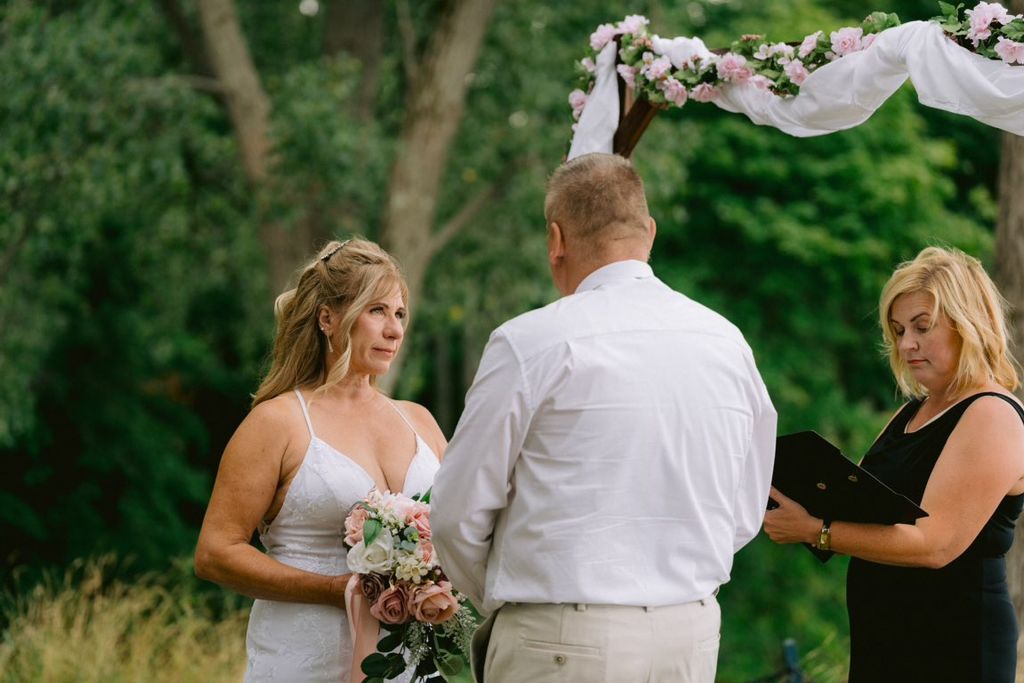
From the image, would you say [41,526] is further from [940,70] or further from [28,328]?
[940,70]

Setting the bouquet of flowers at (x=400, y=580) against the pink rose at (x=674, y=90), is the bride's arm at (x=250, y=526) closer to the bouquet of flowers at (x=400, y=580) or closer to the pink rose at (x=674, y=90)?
the bouquet of flowers at (x=400, y=580)

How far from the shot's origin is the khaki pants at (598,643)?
2.67m

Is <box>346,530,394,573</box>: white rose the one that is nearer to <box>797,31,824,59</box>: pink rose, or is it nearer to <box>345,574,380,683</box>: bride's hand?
<box>345,574,380,683</box>: bride's hand

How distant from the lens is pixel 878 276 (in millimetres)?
15430

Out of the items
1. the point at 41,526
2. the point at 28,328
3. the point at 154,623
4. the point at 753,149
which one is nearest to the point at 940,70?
the point at 154,623

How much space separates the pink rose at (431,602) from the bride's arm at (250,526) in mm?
273

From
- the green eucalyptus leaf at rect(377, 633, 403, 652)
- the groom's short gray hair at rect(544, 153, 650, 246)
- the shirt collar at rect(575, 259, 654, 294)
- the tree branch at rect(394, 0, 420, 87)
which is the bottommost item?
the green eucalyptus leaf at rect(377, 633, 403, 652)

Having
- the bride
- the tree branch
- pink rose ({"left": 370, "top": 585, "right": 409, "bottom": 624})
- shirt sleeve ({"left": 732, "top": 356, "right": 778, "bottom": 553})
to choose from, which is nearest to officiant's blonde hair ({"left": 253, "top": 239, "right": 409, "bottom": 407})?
the bride

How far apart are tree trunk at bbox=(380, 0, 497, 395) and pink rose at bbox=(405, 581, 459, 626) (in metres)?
7.23

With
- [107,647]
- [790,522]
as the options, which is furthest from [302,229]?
[790,522]

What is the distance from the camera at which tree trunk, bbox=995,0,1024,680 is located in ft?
18.2

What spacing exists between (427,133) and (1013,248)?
234 inches

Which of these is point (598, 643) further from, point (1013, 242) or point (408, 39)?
point (408, 39)

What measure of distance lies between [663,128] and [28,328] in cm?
611
